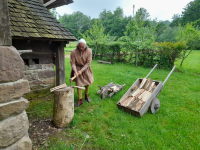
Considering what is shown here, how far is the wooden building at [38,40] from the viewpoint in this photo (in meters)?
4.61

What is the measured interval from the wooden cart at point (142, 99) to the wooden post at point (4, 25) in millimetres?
3228

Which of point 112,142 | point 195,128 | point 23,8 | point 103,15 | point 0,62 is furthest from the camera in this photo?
point 103,15

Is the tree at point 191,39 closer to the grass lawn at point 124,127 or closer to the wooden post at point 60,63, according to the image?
the grass lawn at point 124,127

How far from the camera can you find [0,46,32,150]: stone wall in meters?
1.59

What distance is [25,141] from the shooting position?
1.89m

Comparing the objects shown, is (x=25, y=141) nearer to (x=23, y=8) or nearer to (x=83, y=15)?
(x=23, y=8)

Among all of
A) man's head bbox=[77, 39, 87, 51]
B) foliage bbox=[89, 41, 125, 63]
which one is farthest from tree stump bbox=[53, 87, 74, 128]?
foliage bbox=[89, 41, 125, 63]

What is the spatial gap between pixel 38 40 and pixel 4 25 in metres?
3.74

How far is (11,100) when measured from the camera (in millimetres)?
1692

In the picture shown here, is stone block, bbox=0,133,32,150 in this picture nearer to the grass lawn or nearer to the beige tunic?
the grass lawn

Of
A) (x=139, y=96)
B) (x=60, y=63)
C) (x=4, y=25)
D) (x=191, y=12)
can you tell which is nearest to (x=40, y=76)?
(x=60, y=63)

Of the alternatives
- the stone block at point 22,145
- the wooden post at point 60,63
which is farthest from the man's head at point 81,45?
the stone block at point 22,145

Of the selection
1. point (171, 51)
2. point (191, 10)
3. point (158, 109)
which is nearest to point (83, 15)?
point (191, 10)

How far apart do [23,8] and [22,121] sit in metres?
4.35
